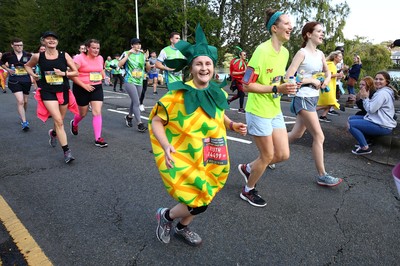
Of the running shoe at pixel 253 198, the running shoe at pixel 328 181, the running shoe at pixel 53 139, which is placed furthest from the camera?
the running shoe at pixel 53 139

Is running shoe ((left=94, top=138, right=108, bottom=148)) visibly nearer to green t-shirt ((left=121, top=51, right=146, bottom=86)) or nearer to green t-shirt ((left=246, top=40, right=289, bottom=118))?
green t-shirt ((left=121, top=51, right=146, bottom=86))

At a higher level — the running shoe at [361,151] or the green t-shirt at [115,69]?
the green t-shirt at [115,69]

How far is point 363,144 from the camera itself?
498cm

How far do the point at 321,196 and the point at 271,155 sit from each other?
3.01 feet

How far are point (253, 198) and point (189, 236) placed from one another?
3.45ft

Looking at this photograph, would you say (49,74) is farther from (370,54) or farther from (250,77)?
(370,54)

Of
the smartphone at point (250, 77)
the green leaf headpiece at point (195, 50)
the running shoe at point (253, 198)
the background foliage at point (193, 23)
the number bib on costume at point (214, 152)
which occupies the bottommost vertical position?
the running shoe at point (253, 198)

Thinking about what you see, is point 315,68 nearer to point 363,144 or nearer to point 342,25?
point 363,144

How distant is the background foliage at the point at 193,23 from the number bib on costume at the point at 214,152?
20.9 meters

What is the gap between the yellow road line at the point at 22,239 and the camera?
232 cm

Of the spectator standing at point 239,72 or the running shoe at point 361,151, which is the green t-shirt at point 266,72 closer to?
the running shoe at point 361,151

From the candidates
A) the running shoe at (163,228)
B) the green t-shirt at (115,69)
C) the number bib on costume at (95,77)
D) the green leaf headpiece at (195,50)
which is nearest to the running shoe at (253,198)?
the running shoe at (163,228)

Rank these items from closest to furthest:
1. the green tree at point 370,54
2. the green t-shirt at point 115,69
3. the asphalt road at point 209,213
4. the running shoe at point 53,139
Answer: the asphalt road at point 209,213 < the running shoe at point 53,139 < the green t-shirt at point 115,69 < the green tree at point 370,54

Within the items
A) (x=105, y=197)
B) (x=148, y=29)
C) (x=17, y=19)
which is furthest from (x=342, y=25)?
(x=17, y=19)
